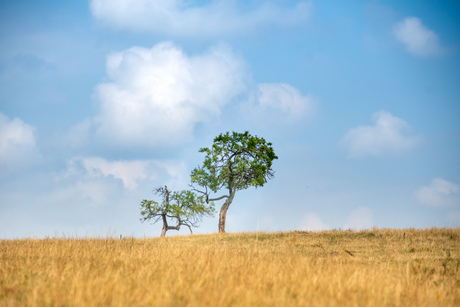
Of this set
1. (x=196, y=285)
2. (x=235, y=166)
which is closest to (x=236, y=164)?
(x=235, y=166)

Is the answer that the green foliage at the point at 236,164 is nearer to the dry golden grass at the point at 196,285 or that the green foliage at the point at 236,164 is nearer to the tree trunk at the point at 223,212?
the tree trunk at the point at 223,212

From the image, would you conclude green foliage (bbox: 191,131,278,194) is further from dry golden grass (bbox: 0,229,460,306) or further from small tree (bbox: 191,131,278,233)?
dry golden grass (bbox: 0,229,460,306)

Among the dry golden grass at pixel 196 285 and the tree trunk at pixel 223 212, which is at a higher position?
the tree trunk at pixel 223 212

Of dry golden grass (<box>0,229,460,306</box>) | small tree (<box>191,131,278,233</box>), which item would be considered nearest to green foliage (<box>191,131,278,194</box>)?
small tree (<box>191,131,278,233</box>)

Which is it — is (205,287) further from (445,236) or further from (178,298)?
(445,236)

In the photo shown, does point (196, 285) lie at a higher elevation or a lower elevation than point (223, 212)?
lower

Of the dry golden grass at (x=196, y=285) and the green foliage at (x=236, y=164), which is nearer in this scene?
the dry golden grass at (x=196, y=285)

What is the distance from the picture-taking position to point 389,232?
25.4 m

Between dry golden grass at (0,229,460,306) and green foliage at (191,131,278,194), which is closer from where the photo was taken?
dry golden grass at (0,229,460,306)

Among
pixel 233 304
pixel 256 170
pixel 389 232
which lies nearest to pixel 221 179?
pixel 256 170

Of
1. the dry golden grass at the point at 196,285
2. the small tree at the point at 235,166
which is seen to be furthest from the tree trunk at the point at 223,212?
the dry golden grass at the point at 196,285

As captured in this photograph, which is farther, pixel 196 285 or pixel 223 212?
pixel 223 212

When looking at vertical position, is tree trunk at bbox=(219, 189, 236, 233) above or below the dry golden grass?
above

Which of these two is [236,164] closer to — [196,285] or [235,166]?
[235,166]
